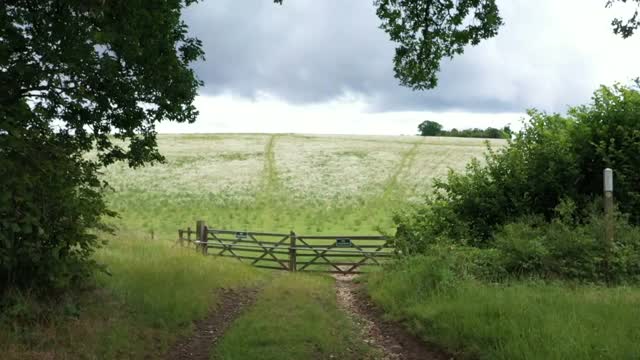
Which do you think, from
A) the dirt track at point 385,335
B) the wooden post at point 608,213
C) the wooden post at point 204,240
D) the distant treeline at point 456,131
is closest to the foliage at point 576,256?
the wooden post at point 608,213

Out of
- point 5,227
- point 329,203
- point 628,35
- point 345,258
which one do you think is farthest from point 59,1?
point 329,203

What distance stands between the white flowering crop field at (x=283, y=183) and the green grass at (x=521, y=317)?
604 inches

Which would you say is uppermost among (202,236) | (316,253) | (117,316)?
(117,316)

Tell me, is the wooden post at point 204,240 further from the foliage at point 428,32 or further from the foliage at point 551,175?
the foliage at point 428,32

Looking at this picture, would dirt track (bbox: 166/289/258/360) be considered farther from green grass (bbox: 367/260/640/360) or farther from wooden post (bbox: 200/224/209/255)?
wooden post (bbox: 200/224/209/255)

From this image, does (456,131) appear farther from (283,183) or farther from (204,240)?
(204,240)

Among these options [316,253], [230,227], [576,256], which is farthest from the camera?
[230,227]

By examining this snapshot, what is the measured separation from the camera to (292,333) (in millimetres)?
9375

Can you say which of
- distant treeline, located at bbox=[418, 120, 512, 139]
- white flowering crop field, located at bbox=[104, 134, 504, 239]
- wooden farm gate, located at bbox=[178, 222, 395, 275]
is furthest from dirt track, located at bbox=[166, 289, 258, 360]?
distant treeline, located at bbox=[418, 120, 512, 139]

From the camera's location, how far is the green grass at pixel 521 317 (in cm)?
683

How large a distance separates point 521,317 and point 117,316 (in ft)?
20.4

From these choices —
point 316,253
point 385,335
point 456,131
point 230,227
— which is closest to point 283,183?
point 230,227

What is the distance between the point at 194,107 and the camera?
40.0 ft

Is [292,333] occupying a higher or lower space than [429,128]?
lower
